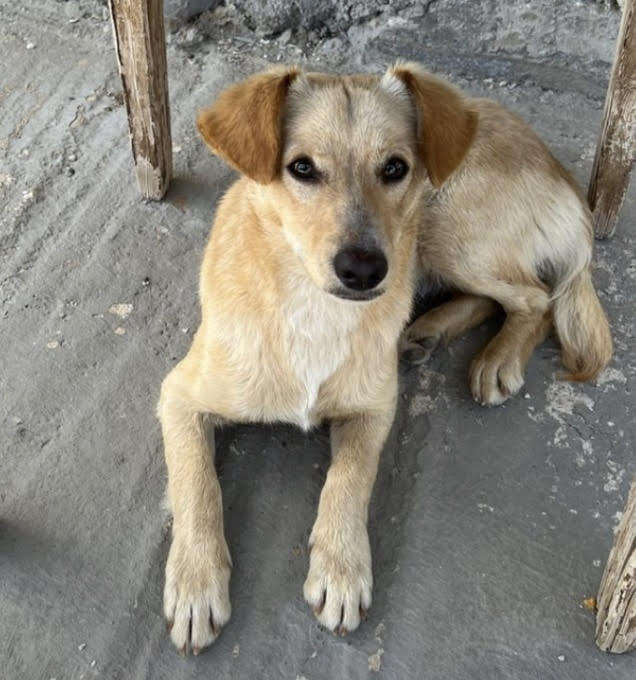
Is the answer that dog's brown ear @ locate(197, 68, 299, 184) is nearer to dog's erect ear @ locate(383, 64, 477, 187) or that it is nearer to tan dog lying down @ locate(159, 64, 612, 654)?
tan dog lying down @ locate(159, 64, 612, 654)

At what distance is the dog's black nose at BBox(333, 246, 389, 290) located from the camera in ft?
6.52

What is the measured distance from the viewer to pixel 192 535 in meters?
2.23

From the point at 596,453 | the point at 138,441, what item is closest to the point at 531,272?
the point at 596,453

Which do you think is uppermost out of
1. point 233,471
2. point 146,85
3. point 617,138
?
point 146,85

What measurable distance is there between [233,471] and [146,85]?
1.49m

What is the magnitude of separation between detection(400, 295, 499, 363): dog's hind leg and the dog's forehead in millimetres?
879

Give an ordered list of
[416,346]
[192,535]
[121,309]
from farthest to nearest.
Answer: [121,309], [416,346], [192,535]

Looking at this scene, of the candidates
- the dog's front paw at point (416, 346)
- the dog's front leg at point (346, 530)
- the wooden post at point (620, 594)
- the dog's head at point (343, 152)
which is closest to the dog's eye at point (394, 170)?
the dog's head at point (343, 152)

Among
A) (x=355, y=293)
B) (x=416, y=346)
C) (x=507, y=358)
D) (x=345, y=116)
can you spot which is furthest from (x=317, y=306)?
(x=507, y=358)

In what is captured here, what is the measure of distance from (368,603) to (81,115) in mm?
2628

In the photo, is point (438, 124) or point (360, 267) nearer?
point (360, 267)

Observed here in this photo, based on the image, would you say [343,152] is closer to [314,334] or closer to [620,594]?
[314,334]

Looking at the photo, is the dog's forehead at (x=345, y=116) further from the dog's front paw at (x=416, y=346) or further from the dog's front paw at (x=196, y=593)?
the dog's front paw at (x=196, y=593)

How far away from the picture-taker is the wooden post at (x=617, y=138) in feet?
9.16
